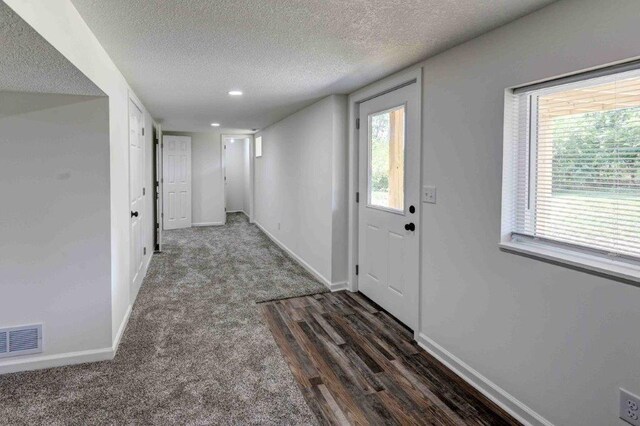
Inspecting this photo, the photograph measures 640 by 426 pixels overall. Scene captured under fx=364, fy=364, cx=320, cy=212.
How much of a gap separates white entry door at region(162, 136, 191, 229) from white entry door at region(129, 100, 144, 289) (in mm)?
3531

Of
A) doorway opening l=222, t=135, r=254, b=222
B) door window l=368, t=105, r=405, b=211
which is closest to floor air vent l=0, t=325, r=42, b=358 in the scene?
door window l=368, t=105, r=405, b=211

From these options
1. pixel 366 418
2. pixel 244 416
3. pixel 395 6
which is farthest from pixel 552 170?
pixel 244 416

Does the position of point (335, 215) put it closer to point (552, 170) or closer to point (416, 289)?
point (416, 289)

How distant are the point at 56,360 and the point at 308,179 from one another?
10.1 feet

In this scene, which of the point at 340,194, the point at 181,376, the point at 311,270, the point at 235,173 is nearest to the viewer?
the point at 181,376

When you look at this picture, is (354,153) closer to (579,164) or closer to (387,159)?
(387,159)

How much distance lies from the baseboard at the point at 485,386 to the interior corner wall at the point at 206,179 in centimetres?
648

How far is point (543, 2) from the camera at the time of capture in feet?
5.52

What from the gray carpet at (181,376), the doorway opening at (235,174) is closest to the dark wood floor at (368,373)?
the gray carpet at (181,376)

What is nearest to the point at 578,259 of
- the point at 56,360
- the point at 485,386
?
the point at 485,386

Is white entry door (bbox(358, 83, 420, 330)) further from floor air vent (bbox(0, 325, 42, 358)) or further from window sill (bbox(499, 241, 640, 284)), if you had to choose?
floor air vent (bbox(0, 325, 42, 358))

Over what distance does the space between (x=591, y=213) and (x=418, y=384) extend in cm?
135

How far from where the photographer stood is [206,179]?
26.9 ft

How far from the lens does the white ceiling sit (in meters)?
1.75
